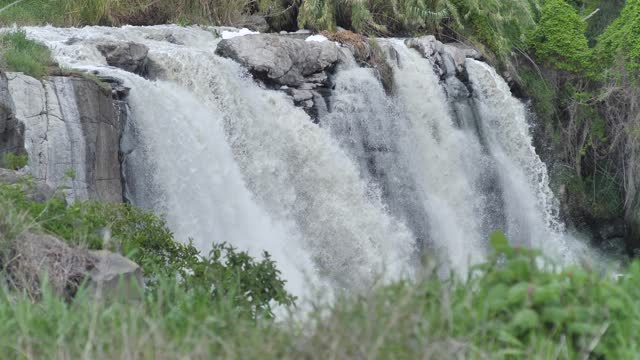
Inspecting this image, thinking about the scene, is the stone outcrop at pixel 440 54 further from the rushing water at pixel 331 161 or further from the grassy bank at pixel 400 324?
the grassy bank at pixel 400 324

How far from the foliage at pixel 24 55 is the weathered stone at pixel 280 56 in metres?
3.11

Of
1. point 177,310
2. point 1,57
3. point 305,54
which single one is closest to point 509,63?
point 305,54

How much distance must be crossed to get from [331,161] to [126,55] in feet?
10.4

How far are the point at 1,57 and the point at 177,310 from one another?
6671mm

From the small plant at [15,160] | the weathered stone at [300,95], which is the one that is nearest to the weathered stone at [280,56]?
the weathered stone at [300,95]

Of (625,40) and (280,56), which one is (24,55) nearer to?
(280,56)

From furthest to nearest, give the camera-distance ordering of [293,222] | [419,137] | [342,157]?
[419,137]
[342,157]
[293,222]

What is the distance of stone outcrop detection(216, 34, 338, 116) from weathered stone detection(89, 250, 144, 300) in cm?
801

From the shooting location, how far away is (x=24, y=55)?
1009 centimetres

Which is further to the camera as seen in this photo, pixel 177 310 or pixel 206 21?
pixel 206 21

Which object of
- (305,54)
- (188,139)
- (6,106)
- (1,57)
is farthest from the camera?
(305,54)

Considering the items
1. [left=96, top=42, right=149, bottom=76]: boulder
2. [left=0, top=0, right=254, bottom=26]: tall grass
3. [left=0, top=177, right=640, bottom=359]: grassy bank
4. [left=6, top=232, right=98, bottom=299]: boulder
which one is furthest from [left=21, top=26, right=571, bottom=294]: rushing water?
[left=0, top=177, right=640, bottom=359]: grassy bank

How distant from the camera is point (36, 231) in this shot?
5688mm

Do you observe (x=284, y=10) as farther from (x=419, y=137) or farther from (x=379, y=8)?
(x=419, y=137)
